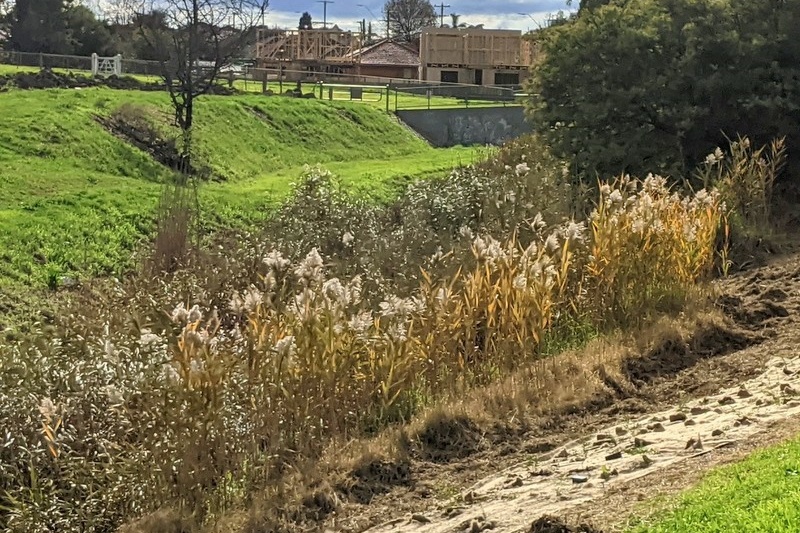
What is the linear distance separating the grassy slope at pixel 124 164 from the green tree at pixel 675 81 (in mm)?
6539

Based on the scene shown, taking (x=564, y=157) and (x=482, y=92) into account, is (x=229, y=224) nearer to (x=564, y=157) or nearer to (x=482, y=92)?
(x=564, y=157)

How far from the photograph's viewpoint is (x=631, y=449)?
212 inches

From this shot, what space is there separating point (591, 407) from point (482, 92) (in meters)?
40.9

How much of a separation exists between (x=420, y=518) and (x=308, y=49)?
203ft

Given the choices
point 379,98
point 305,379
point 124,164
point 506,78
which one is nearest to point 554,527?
point 305,379

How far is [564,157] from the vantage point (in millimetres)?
13820

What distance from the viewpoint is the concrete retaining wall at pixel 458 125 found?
3503cm

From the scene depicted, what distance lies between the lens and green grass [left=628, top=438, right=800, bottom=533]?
3725mm

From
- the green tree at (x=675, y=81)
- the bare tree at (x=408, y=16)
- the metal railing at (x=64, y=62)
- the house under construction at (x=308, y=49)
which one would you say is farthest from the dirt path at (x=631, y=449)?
the bare tree at (x=408, y=16)

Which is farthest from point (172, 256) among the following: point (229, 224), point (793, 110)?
point (793, 110)

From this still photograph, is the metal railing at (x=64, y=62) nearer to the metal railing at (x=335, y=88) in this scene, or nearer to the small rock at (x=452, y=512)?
the metal railing at (x=335, y=88)

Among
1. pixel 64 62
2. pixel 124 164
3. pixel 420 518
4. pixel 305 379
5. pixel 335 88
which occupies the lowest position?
pixel 420 518

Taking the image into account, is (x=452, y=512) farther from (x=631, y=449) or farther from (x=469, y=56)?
(x=469, y=56)

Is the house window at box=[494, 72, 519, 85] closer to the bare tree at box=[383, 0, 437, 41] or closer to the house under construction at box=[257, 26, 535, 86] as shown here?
the house under construction at box=[257, 26, 535, 86]
